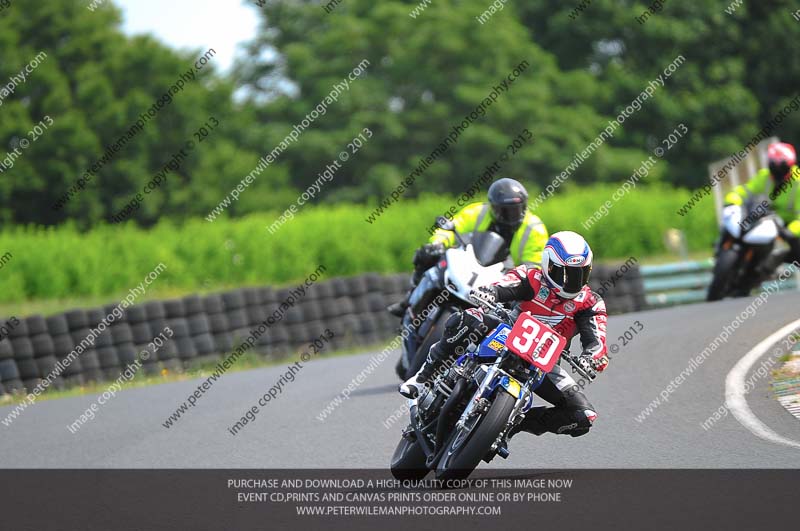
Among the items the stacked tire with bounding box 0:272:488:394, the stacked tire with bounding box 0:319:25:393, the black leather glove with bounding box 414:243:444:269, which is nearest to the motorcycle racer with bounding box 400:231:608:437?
Result: the black leather glove with bounding box 414:243:444:269

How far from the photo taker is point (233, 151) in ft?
152

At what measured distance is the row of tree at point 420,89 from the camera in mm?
43594

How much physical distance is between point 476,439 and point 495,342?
0.64m

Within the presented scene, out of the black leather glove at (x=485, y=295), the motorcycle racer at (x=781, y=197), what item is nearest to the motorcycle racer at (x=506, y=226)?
the black leather glove at (x=485, y=295)

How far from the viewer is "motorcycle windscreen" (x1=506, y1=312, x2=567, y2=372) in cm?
706

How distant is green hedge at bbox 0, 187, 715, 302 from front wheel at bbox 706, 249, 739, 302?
29.2 ft

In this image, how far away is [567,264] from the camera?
7.38 metres

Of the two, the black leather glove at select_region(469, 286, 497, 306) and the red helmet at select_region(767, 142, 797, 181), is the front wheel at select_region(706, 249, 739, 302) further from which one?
the black leather glove at select_region(469, 286, 497, 306)

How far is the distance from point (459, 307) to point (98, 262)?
552 inches

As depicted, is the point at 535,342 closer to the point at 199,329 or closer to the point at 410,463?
the point at 410,463

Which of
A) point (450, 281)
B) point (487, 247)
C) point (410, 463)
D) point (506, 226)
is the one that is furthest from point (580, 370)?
point (506, 226)

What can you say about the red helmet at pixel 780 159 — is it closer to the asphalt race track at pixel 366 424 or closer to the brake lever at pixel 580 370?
the asphalt race track at pixel 366 424
